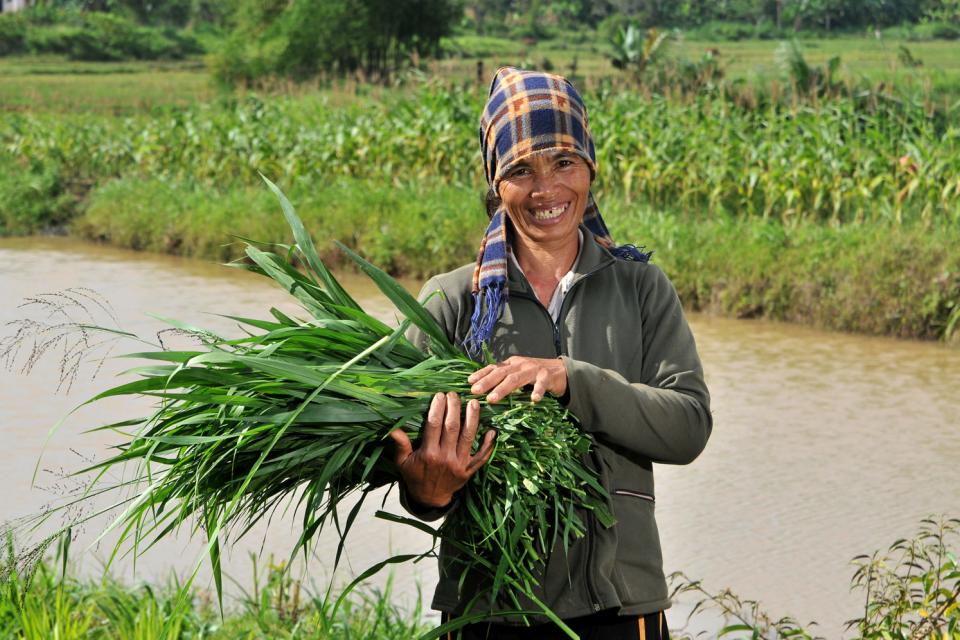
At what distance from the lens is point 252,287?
10047mm

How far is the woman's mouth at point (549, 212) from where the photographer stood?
176 centimetres

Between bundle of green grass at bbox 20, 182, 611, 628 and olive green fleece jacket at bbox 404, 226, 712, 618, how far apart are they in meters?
0.04

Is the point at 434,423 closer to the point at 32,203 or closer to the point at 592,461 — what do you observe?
the point at 592,461

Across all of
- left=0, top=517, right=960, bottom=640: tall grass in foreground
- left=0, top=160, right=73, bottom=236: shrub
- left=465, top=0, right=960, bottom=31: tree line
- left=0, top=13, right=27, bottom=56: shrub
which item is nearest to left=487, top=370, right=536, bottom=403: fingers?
left=0, top=517, right=960, bottom=640: tall grass in foreground

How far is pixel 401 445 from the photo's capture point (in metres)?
1.60

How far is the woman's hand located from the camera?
1556 mm

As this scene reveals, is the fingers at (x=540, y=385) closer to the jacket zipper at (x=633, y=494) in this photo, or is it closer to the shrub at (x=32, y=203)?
the jacket zipper at (x=633, y=494)

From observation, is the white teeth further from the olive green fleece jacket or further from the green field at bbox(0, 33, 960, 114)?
the green field at bbox(0, 33, 960, 114)

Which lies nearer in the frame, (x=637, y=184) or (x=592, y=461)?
(x=592, y=461)

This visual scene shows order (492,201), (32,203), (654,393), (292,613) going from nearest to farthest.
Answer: (654,393) < (492,201) < (292,613) < (32,203)

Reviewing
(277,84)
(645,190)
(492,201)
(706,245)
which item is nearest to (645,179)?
(645,190)

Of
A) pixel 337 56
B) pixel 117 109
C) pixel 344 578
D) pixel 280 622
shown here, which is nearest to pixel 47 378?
pixel 344 578

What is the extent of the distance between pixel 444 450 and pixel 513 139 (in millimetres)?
451

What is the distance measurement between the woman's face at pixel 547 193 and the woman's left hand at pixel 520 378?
0.23 m
